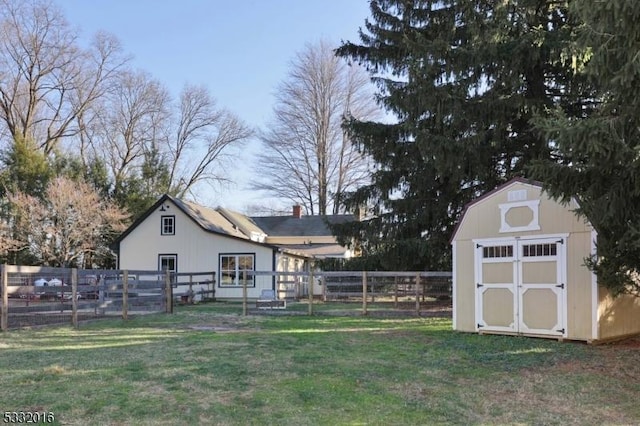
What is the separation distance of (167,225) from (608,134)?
2081cm

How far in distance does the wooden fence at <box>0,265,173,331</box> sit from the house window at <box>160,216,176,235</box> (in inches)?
314

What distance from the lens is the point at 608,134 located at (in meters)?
6.30

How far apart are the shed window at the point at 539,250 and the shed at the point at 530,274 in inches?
0.7

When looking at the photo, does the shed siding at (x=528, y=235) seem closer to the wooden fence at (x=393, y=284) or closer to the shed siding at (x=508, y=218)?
the shed siding at (x=508, y=218)

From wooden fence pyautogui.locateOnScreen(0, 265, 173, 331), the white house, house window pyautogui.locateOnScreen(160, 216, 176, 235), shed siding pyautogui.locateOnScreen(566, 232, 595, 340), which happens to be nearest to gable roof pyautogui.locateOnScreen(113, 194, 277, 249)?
the white house

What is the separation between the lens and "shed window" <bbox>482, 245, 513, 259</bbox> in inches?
431

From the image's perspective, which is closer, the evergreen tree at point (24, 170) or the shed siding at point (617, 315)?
the shed siding at point (617, 315)

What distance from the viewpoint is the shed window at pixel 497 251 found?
11.0 m

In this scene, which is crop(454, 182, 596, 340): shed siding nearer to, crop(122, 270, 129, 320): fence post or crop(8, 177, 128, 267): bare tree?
crop(122, 270, 129, 320): fence post

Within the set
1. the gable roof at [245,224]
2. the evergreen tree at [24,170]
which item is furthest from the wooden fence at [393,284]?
the evergreen tree at [24,170]

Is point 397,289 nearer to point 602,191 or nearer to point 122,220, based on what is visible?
point 602,191

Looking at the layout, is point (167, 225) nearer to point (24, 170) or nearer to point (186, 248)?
point (186, 248)

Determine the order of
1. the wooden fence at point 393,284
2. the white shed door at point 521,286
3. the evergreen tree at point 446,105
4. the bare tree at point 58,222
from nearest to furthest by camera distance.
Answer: the white shed door at point 521,286 < the evergreen tree at point 446,105 < the wooden fence at point 393,284 < the bare tree at point 58,222

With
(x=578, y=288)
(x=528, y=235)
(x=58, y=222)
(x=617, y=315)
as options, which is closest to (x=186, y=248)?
(x=58, y=222)
